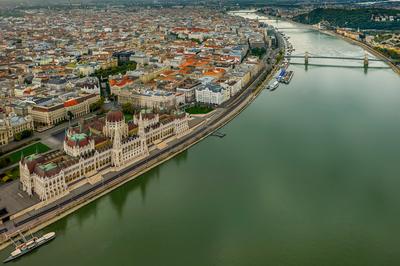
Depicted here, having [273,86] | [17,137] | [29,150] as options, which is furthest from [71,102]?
[273,86]

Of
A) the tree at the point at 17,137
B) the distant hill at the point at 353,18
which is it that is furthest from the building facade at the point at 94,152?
the distant hill at the point at 353,18

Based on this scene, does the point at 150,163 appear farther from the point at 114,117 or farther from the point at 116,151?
the point at 114,117

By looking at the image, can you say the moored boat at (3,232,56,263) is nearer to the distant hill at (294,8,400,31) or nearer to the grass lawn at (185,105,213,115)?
the grass lawn at (185,105,213,115)

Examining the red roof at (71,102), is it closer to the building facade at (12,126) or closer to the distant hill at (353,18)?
the building facade at (12,126)

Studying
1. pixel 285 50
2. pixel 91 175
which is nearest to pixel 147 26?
pixel 285 50

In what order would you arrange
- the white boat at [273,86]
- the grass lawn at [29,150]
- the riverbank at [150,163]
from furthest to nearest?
the white boat at [273,86]
the grass lawn at [29,150]
the riverbank at [150,163]
